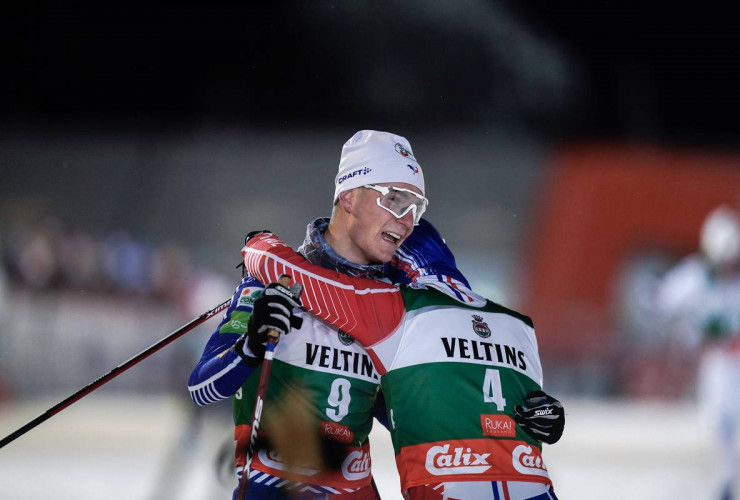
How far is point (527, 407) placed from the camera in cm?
247

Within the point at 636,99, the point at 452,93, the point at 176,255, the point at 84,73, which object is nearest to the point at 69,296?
the point at 176,255

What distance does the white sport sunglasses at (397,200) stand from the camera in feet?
9.65

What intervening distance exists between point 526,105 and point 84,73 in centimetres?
708

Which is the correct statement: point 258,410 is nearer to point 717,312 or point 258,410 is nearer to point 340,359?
point 340,359

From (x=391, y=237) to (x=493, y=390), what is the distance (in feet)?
2.31

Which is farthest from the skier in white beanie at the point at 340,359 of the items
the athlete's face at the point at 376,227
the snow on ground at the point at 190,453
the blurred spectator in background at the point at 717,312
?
the blurred spectator in background at the point at 717,312

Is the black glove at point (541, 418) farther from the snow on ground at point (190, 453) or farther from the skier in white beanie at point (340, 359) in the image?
the snow on ground at point (190, 453)

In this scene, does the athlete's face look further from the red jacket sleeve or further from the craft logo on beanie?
the red jacket sleeve

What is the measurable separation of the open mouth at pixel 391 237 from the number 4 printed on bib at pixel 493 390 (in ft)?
2.12

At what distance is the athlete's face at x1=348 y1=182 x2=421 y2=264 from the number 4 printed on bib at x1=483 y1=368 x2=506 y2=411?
2.07 feet

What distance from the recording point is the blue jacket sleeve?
2645 mm

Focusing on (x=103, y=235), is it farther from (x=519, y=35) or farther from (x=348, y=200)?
(x=348, y=200)

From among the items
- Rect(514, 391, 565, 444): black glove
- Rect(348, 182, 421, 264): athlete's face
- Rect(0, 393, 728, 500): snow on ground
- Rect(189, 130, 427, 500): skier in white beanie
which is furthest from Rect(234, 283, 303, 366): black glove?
Rect(0, 393, 728, 500): snow on ground

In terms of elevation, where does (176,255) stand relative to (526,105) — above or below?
below
